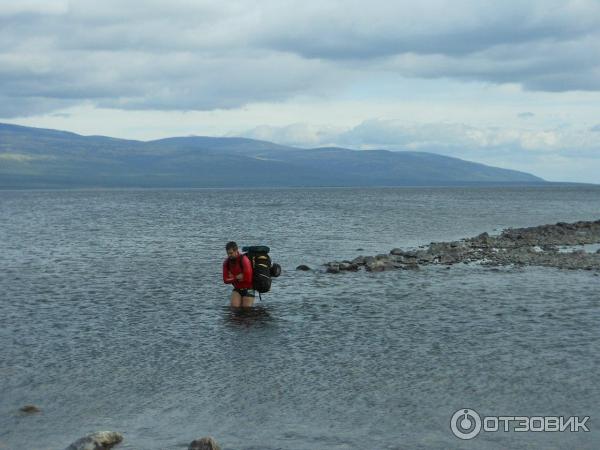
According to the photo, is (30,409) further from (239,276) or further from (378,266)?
(378,266)

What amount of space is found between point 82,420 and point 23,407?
1.58 meters

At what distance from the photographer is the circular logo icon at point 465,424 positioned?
14.4m

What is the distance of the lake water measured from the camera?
48.6 feet


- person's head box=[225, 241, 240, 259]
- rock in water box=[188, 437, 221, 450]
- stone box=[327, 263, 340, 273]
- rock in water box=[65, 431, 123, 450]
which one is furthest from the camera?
stone box=[327, 263, 340, 273]

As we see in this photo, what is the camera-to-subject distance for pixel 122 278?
37.8 m

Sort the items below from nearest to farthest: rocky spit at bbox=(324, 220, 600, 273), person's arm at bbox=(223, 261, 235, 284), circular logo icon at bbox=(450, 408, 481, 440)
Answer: circular logo icon at bbox=(450, 408, 481, 440)
person's arm at bbox=(223, 261, 235, 284)
rocky spit at bbox=(324, 220, 600, 273)

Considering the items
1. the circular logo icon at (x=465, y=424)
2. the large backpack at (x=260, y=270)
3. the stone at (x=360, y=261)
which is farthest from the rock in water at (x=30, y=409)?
the stone at (x=360, y=261)

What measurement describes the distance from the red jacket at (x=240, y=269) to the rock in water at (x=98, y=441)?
45.4ft

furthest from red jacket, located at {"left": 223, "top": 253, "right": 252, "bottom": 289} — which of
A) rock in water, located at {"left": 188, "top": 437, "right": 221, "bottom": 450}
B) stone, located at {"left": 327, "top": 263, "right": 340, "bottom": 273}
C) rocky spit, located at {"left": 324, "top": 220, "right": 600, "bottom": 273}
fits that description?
rock in water, located at {"left": 188, "top": 437, "right": 221, "bottom": 450}

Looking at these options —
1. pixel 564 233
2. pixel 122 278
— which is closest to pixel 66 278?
pixel 122 278

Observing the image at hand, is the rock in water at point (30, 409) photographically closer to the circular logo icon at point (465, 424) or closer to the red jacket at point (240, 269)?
the circular logo icon at point (465, 424)

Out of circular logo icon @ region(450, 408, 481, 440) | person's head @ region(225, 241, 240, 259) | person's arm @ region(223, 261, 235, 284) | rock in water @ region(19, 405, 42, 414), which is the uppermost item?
person's head @ region(225, 241, 240, 259)

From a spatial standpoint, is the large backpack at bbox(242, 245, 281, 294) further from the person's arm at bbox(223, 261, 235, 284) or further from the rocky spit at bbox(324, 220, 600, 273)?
the rocky spit at bbox(324, 220, 600, 273)

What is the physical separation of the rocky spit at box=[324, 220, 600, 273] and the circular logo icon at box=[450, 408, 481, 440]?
23.9 meters
